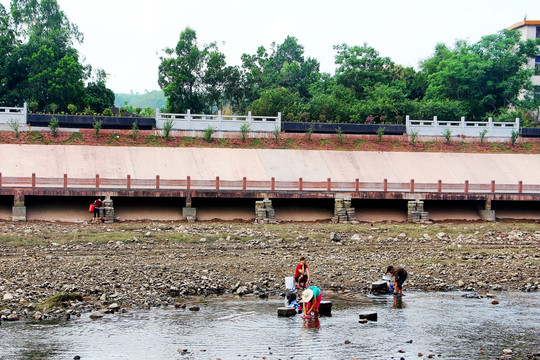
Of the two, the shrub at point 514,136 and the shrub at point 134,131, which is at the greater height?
the shrub at point 514,136

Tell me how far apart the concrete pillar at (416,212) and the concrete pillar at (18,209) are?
21.2 meters

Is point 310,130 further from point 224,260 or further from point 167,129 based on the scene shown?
point 224,260

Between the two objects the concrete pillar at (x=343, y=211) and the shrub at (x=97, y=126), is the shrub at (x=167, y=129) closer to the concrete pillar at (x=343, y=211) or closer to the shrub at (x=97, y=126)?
the shrub at (x=97, y=126)

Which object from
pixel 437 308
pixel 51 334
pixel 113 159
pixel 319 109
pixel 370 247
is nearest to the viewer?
pixel 51 334

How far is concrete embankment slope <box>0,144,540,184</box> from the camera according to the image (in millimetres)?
47031

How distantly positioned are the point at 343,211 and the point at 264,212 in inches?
180

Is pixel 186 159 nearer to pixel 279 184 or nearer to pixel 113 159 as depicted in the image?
pixel 113 159

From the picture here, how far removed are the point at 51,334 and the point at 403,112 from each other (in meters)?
49.9

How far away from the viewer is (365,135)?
56.8 meters

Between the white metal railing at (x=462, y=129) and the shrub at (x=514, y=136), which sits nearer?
the shrub at (x=514, y=136)

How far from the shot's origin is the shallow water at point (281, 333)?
17.4 meters

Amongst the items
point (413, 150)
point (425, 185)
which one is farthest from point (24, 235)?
point (413, 150)

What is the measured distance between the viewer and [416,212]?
4362 cm

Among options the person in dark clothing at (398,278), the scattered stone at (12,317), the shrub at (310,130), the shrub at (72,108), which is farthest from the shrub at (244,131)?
the scattered stone at (12,317)
